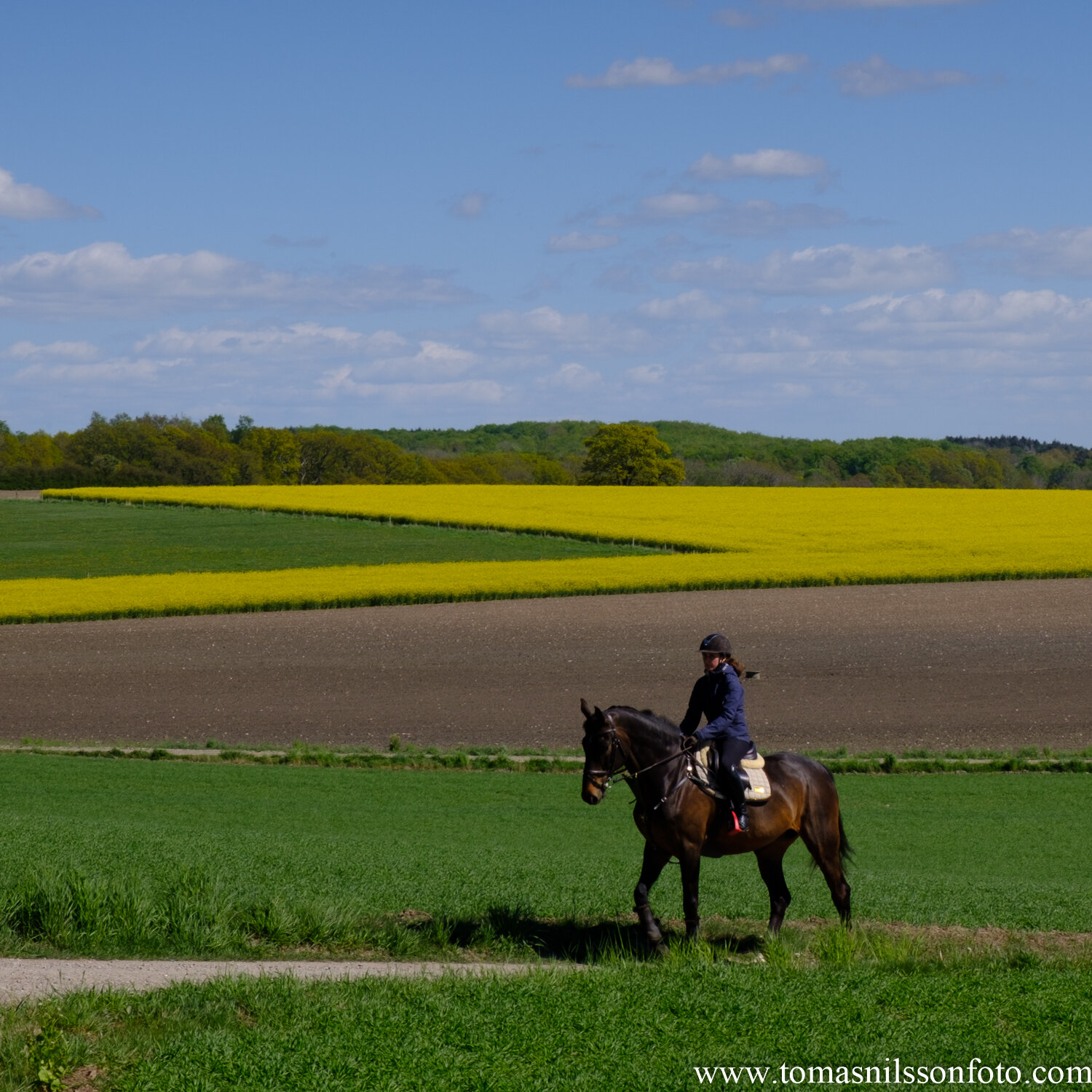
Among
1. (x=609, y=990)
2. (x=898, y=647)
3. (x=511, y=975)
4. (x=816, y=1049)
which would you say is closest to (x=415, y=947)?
(x=511, y=975)

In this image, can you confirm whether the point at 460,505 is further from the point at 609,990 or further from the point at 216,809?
the point at 609,990

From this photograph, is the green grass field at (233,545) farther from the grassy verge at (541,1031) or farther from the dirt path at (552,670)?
the grassy verge at (541,1031)

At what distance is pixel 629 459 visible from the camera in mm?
115438

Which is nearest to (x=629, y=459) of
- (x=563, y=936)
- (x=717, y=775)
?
(x=563, y=936)

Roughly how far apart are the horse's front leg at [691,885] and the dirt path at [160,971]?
5.04 feet

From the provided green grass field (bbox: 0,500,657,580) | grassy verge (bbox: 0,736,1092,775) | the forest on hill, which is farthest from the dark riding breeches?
the forest on hill

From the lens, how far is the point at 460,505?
244 feet

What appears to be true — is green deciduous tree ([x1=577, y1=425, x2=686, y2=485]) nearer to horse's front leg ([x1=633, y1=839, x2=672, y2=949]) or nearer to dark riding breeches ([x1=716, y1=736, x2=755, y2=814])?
dark riding breeches ([x1=716, y1=736, x2=755, y2=814])

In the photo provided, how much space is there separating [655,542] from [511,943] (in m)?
46.9

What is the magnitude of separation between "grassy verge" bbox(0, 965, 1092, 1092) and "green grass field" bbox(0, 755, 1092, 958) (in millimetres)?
2470

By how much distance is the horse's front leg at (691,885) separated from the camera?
438 inches

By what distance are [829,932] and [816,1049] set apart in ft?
11.9

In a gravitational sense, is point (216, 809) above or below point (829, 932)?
below

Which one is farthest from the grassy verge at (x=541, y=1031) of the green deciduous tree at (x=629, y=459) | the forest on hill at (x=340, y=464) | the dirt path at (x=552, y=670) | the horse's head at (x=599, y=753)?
the green deciduous tree at (x=629, y=459)
